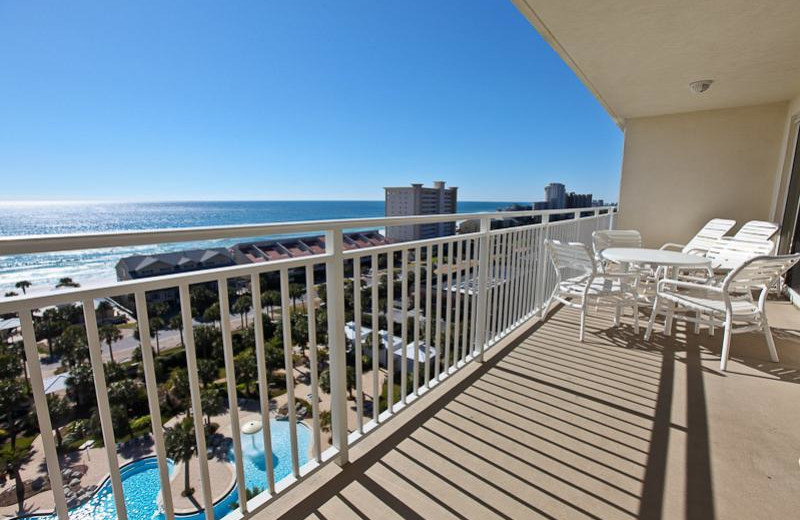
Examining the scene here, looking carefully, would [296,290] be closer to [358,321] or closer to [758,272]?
[358,321]

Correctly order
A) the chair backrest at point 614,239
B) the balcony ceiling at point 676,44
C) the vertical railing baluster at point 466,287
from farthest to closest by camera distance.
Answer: the chair backrest at point 614,239
the balcony ceiling at point 676,44
the vertical railing baluster at point 466,287

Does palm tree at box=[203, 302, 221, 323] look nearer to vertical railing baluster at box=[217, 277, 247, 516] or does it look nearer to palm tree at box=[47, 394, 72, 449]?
vertical railing baluster at box=[217, 277, 247, 516]

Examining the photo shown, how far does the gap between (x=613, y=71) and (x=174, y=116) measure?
126ft

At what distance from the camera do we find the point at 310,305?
1429 millimetres

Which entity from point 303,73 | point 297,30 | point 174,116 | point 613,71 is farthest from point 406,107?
point 613,71

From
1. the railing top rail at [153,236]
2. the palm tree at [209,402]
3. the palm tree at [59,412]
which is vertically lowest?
the palm tree at [209,402]

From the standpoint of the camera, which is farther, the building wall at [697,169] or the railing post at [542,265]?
the building wall at [697,169]

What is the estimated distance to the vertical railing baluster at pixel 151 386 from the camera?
100cm

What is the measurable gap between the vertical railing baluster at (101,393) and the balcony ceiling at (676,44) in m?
3.10

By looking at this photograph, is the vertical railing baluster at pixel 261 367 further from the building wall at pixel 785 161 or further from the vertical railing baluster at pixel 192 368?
the building wall at pixel 785 161

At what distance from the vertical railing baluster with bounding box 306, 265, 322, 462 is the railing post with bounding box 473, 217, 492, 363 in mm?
1295

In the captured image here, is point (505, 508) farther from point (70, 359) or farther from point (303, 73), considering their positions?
point (303, 73)

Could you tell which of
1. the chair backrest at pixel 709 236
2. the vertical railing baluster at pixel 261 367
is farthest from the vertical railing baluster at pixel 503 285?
the chair backrest at pixel 709 236

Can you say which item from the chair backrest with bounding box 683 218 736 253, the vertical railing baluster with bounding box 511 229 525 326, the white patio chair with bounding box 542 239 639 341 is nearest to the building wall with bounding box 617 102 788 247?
the chair backrest with bounding box 683 218 736 253
